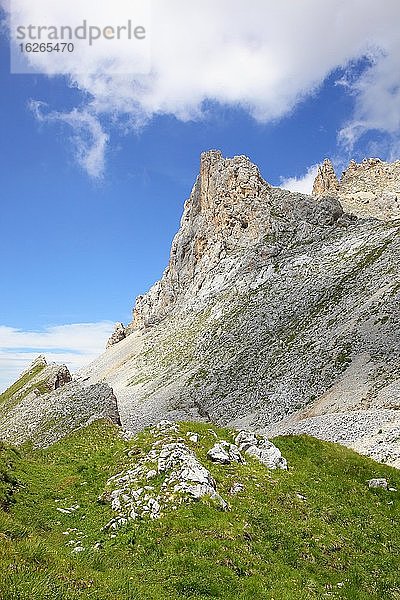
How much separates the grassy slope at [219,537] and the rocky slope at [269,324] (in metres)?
8.56

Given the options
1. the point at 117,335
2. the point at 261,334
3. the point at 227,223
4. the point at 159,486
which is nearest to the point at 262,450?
the point at 159,486

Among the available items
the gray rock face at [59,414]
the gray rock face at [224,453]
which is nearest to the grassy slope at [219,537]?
the gray rock face at [224,453]

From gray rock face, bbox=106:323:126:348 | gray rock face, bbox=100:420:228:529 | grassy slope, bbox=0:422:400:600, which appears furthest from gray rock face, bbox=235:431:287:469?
gray rock face, bbox=106:323:126:348

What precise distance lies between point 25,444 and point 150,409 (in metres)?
26.9

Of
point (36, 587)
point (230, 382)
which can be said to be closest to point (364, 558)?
point (36, 587)

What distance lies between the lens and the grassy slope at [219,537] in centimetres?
1114

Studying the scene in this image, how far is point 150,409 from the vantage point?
65.7m

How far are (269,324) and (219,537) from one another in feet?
185

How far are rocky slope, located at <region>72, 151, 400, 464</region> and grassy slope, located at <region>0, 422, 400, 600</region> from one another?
856 cm

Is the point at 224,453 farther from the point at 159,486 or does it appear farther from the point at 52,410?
the point at 52,410

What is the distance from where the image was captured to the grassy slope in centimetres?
1114

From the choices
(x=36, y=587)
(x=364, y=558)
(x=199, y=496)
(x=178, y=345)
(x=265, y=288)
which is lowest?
(x=364, y=558)

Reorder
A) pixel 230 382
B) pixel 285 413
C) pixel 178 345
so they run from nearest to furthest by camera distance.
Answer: pixel 285 413 < pixel 230 382 < pixel 178 345

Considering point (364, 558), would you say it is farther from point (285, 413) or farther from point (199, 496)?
point (285, 413)
